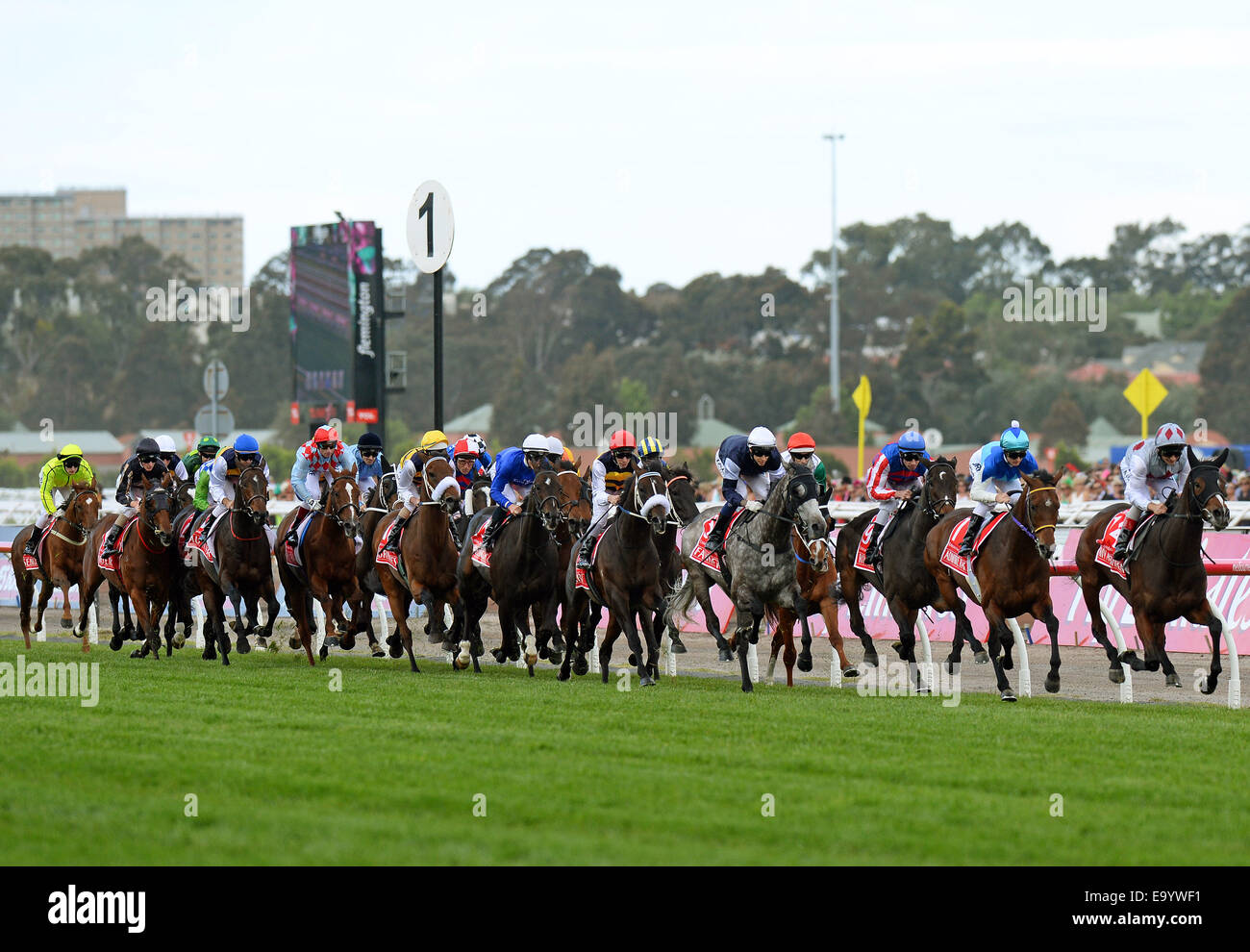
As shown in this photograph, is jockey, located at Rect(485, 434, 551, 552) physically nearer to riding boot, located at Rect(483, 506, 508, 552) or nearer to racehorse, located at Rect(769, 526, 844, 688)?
riding boot, located at Rect(483, 506, 508, 552)

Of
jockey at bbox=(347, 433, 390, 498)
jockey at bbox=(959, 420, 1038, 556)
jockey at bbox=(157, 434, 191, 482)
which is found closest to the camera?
jockey at bbox=(959, 420, 1038, 556)

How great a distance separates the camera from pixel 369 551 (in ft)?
53.1

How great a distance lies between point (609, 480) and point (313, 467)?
10.1 ft

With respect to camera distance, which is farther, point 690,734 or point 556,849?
point 690,734

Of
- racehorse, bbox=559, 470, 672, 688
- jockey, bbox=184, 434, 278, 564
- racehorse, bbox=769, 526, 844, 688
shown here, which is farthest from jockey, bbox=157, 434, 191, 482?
racehorse, bbox=769, 526, 844, 688

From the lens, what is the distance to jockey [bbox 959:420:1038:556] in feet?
45.2

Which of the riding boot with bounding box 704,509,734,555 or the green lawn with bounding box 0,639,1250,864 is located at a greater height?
the riding boot with bounding box 704,509,734,555

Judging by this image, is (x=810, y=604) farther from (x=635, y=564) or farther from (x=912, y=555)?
(x=635, y=564)

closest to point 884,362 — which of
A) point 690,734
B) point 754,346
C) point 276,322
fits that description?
point 754,346

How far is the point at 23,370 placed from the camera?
101125mm

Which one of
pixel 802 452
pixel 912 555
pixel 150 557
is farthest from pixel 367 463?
pixel 912 555

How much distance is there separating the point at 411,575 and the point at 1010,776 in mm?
A: 7650

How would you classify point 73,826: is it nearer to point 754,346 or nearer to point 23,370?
point 754,346

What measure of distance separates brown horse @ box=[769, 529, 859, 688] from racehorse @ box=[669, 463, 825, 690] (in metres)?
0.18
